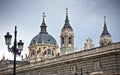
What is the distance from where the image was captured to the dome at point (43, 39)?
105 meters

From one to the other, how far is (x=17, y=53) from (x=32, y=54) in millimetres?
78930

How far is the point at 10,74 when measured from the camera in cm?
7900

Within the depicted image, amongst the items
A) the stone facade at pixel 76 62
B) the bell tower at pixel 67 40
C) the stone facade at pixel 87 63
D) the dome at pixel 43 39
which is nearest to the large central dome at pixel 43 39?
the dome at pixel 43 39

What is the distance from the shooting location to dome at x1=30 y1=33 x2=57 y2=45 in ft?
344

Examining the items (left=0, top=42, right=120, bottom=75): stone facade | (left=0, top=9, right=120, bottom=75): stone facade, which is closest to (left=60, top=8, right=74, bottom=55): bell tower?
(left=0, top=9, right=120, bottom=75): stone facade

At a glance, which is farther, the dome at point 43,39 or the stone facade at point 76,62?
the dome at point 43,39

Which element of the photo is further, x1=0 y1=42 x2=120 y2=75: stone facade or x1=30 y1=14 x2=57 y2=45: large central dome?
x1=30 y1=14 x2=57 y2=45: large central dome

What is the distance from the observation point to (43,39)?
4124 inches

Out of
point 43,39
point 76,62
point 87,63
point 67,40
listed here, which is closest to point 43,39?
point 43,39

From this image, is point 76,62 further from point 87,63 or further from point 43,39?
point 43,39

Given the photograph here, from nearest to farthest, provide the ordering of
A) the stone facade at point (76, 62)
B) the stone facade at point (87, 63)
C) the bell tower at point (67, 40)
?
the stone facade at point (87, 63), the stone facade at point (76, 62), the bell tower at point (67, 40)

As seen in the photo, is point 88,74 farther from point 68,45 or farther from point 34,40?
point 34,40

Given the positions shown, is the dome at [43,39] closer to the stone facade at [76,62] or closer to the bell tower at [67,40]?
the stone facade at [76,62]

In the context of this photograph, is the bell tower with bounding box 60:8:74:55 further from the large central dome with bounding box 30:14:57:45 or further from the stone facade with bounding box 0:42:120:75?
the stone facade with bounding box 0:42:120:75
